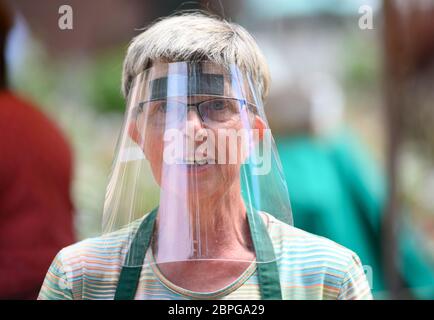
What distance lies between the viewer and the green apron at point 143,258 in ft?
3.49

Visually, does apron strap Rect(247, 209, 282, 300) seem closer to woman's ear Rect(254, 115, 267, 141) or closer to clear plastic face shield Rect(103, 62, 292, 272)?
clear plastic face shield Rect(103, 62, 292, 272)

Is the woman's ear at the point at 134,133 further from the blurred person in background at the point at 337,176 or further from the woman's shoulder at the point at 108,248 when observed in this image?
the blurred person in background at the point at 337,176

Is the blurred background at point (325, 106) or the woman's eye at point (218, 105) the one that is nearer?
the woman's eye at point (218, 105)

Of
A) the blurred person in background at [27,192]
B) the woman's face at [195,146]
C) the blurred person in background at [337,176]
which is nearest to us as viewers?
the woman's face at [195,146]

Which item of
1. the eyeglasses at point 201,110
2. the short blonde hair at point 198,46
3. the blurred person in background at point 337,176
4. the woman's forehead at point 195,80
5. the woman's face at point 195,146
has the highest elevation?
the short blonde hair at point 198,46

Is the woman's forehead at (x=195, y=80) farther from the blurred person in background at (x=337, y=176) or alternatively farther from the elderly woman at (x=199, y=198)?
the blurred person in background at (x=337, y=176)

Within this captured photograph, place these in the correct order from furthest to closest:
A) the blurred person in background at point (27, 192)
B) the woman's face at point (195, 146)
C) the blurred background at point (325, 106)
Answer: the blurred background at point (325, 106) → the blurred person in background at point (27, 192) → the woman's face at point (195, 146)

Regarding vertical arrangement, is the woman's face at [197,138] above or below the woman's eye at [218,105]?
below

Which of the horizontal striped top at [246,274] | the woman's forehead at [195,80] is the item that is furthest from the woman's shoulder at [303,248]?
the woman's forehead at [195,80]

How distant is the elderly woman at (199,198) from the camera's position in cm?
104

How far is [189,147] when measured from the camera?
3.38 ft

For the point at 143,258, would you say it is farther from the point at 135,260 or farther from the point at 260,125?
the point at 260,125
